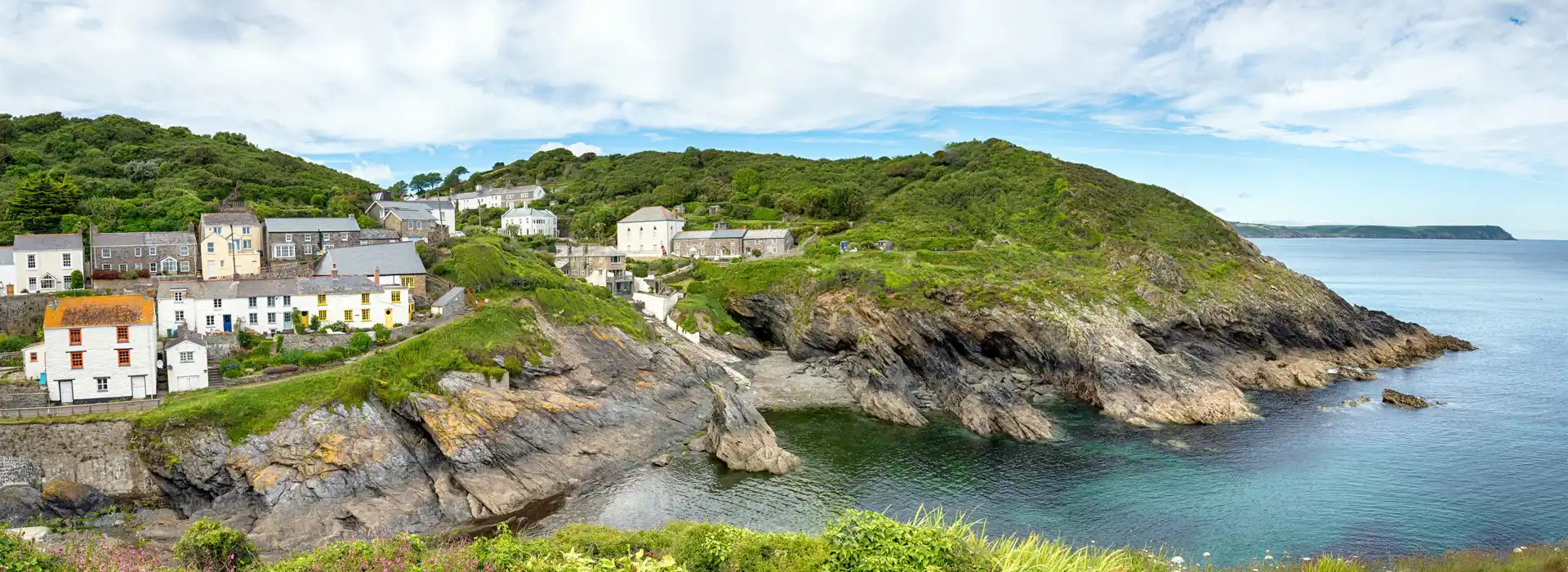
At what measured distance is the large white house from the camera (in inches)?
1768

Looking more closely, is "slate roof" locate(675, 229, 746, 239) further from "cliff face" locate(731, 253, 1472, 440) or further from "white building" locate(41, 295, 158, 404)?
"white building" locate(41, 295, 158, 404)

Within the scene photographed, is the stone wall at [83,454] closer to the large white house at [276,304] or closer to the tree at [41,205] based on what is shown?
the large white house at [276,304]

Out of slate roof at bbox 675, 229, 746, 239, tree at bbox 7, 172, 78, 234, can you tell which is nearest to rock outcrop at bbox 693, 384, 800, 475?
slate roof at bbox 675, 229, 746, 239

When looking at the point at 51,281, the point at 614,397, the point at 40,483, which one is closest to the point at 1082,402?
the point at 614,397

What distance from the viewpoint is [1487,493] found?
3738 centimetres

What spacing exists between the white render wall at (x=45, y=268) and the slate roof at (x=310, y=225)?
→ 12552mm

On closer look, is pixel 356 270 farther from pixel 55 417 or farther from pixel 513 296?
pixel 55 417

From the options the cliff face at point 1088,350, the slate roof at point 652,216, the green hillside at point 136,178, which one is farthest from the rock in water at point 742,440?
the slate roof at point 652,216

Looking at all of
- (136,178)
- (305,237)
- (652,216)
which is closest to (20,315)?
(305,237)

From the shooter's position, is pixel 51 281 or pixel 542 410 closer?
pixel 542 410

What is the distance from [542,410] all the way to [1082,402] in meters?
37.0

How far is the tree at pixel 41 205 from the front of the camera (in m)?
61.4

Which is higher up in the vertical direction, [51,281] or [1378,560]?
[51,281]

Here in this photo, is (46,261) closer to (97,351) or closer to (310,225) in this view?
(310,225)
